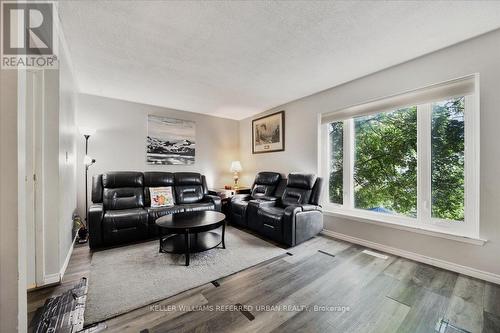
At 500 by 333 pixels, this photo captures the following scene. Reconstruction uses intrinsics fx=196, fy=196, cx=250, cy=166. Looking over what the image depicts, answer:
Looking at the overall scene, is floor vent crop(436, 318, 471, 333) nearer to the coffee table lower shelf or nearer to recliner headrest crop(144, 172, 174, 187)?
the coffee table lower shelf

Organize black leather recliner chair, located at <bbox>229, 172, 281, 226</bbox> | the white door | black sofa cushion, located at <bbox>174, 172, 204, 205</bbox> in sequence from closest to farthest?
the white door < black leather recliner chair, located at <bbox>229, 172, 281, 226</bbox> < black sofa cushion, located at <bbox>174, 172, 204, 205</bbox>

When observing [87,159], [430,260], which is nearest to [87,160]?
[87,159]

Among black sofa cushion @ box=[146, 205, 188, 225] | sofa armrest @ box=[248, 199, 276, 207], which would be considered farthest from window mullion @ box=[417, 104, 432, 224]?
black sofa cushion @ box=[146, 205, 188, 225]

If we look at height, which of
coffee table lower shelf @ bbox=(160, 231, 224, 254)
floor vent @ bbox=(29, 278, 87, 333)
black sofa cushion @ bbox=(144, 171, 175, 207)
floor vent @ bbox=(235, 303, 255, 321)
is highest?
black sofa cushion @ bbox=(144, 171, 175, 207)

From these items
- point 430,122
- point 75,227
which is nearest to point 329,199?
point 430,122

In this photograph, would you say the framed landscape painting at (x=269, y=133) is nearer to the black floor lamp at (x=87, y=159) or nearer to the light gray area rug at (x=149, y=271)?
the light gray area rug at (x=149, y=271)

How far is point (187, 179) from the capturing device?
4.02 metres

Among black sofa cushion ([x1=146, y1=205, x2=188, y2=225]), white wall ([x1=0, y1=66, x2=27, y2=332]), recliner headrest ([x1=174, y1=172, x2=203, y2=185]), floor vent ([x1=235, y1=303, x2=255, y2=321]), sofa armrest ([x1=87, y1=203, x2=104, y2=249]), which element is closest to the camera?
white wall ([x1=0, y1=66, x2=27, y2=332])

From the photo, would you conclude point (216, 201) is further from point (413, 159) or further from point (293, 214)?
point (413, 159)

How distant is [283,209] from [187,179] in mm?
2065

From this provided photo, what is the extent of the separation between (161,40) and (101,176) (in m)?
2.47

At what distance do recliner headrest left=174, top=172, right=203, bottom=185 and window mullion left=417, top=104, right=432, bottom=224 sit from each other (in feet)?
11.9

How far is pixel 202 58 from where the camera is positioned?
2363 mm

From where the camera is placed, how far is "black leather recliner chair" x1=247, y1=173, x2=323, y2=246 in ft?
8.98
